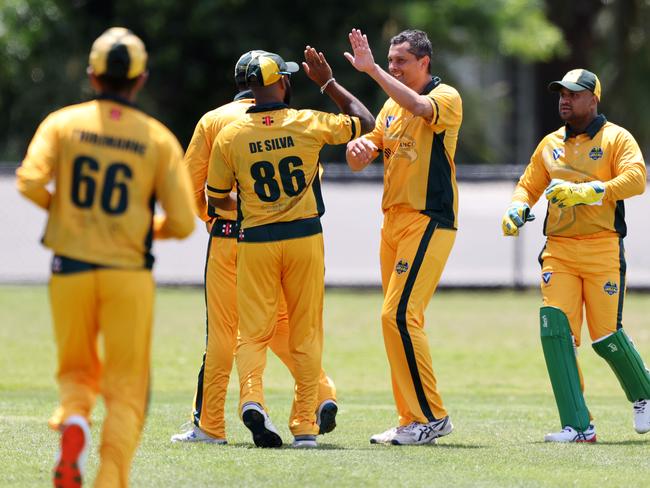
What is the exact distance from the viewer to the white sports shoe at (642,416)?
8641 mm

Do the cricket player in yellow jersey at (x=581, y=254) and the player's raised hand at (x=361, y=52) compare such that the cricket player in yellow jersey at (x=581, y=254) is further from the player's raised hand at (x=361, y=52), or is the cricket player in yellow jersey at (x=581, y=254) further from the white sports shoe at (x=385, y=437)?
the player's raised hand at (x=361, y=52)

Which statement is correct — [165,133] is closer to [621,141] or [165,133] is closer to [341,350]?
[621,141]

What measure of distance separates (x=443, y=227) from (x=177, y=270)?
13675 millimetres

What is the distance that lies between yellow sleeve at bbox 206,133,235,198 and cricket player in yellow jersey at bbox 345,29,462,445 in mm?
768

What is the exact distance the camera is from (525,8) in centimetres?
2812

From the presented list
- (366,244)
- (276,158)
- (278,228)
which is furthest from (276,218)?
(366,244)

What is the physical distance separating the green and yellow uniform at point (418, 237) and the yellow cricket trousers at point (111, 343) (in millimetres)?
2696

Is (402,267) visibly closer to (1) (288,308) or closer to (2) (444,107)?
(1) (288,308)

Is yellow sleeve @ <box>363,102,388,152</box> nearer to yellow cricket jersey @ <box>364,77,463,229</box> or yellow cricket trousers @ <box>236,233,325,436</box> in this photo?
yellow cricket jersey @ <box>364,77,463,229</box>

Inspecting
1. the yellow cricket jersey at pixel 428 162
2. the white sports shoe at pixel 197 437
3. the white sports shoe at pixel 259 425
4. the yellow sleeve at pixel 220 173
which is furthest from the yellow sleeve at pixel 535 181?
the white sports shoe at pixel 197 437

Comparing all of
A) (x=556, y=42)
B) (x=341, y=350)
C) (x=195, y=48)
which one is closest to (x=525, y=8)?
(x=556, y=42)

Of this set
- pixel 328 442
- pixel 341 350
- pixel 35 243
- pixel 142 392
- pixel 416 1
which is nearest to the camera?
pixel 142 392

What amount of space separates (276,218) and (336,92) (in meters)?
0.87

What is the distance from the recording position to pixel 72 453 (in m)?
5.55
